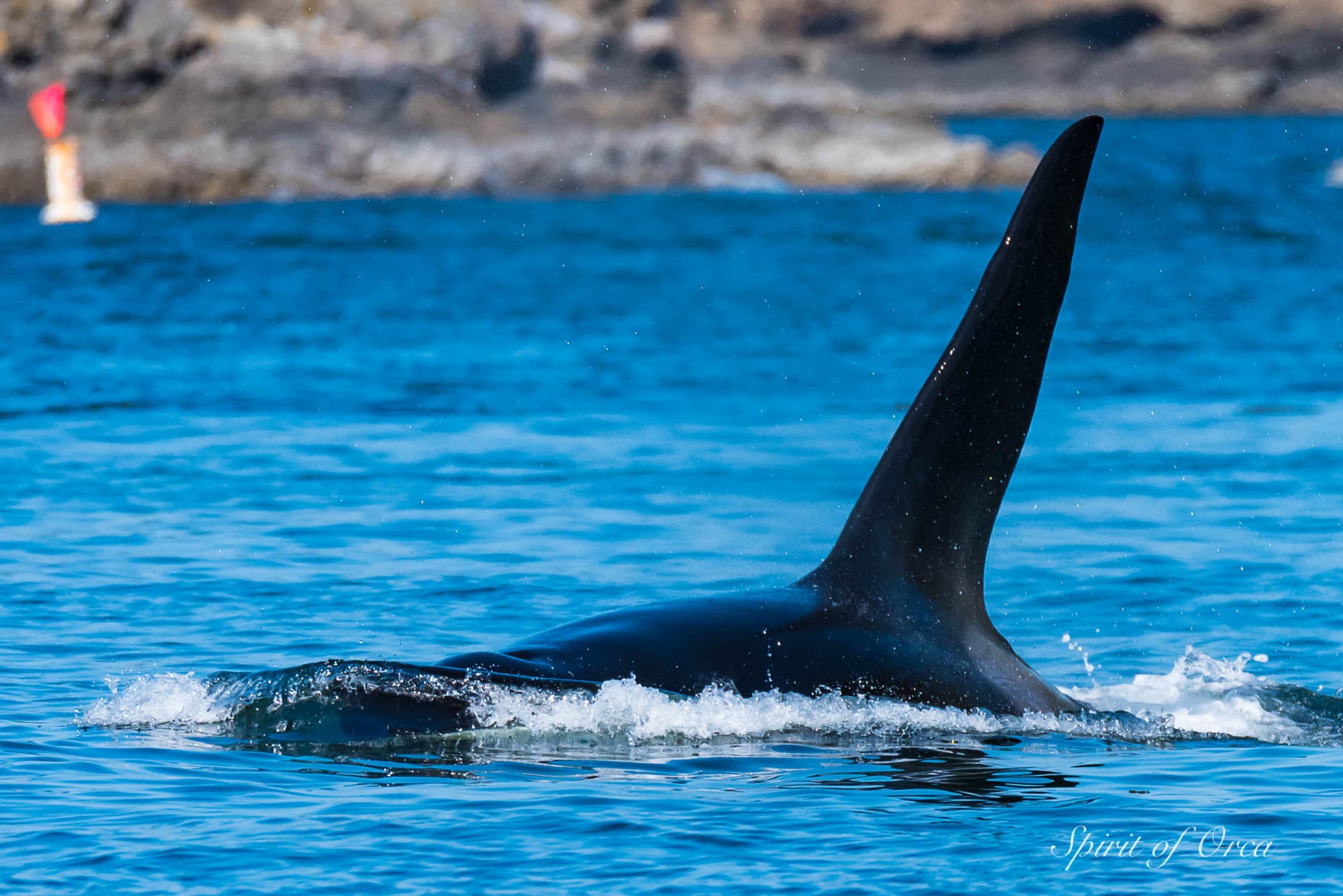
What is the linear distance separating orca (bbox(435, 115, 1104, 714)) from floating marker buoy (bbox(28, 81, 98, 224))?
127 ft

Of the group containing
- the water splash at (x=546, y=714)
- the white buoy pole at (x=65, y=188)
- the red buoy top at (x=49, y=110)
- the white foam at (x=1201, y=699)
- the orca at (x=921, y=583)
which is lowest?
the white foam at (x=1201, y=699)

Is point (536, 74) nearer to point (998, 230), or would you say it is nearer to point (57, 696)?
point (998, 230)

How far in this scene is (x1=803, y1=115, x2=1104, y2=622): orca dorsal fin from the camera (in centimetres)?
650

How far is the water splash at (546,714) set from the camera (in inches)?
248

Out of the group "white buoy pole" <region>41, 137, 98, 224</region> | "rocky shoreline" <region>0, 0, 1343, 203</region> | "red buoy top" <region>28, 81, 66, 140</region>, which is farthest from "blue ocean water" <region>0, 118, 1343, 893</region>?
"rocky shoreline" <region>0, 0, 1343, 203</region>

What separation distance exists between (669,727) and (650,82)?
5979cm

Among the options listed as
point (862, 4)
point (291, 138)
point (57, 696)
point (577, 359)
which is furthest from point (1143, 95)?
point (57, 696)

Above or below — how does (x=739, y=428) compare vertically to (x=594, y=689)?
above

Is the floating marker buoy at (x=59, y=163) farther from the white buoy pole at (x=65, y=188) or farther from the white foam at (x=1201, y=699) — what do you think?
the white foam at (x=1201, y=699)

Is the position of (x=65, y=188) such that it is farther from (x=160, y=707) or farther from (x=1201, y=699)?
(x=1201, y=699)

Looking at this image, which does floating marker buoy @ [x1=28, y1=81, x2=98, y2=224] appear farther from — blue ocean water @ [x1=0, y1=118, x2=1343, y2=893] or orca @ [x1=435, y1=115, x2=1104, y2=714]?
orca @ [x1=435, y1=115, x2=1104, y2=714]

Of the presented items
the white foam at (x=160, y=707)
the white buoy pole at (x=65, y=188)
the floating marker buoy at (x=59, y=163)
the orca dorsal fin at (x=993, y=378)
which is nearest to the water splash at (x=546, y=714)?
the white foam at (x=160, y=707)

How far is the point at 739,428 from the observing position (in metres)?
17.0

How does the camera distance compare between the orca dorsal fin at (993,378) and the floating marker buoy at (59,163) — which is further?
the floating marker buoy at (59,163)
